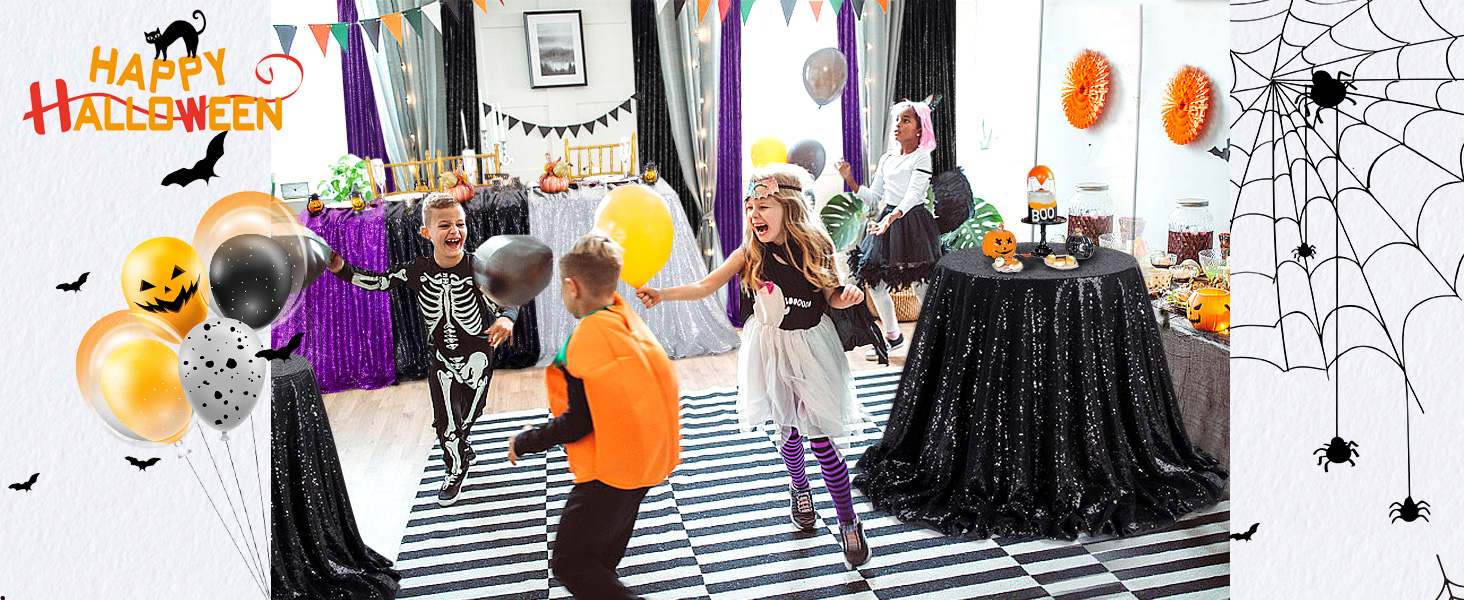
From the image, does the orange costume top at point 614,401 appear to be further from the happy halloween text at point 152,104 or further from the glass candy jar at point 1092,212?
the glass candy jar at point 1092,212

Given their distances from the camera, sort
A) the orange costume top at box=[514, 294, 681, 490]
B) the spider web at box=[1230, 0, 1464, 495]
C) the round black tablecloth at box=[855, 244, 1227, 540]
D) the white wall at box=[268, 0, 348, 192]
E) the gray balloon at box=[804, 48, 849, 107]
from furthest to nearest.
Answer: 1. the gray balloon at box=[804, 48, 849, 107]
2. the white wall at box=[268, 0, 348, 192]
3. the round black tablecloth at box=[855, 244, 1227, 540]
4. the orange costume top at box=[514, 294, 681, 490]
5. the spider web at box=[1230, 0, 1464, 495]

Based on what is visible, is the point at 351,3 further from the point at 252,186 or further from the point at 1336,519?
the point at 1336,519

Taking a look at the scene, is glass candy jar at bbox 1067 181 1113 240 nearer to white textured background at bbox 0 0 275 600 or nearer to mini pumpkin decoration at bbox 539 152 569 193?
mini pumpkin decoration at bbox 539 152 569 193

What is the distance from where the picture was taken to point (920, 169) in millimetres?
5051

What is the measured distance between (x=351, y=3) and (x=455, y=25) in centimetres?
58

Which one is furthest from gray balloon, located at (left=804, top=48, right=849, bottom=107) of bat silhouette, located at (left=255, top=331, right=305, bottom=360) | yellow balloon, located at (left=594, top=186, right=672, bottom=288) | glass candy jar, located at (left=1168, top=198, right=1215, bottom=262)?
bat silhouette, located at (left=255, top=331, right=305, bottom=360)

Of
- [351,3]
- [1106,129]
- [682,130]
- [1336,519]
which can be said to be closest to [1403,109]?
[1336,519]

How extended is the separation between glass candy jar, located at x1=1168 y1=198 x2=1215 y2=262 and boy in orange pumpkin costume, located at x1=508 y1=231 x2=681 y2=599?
3.14 metres

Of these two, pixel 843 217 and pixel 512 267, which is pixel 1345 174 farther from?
pixel 843 217

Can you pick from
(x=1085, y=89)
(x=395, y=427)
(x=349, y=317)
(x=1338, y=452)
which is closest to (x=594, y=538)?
(x=1338, y=452)

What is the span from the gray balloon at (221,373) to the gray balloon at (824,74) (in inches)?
182

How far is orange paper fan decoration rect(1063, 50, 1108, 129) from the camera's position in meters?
5.30

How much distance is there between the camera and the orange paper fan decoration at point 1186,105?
14.6 feet

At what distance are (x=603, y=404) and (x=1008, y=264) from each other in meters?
1.72
